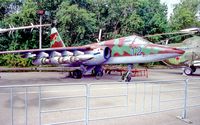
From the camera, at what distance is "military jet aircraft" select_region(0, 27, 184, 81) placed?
560 inches

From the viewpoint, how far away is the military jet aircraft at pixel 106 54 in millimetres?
14224

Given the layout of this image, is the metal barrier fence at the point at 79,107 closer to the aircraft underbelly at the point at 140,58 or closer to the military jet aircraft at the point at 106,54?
the aircraft underbelly at the point at 140,58

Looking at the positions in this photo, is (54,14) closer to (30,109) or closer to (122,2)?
(122,2)

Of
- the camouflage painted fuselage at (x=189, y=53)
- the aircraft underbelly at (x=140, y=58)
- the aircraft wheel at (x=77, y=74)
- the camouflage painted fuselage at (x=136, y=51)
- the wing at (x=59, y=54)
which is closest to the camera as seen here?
the camouflage painted fuselage at (x=136, y=51)

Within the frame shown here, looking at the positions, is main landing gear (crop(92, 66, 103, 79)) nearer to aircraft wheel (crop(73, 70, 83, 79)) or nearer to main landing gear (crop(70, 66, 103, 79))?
main landing gear (crop(70, 66, 103, 79))

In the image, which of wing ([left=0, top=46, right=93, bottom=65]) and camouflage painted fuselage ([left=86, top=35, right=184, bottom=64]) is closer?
camouflage painted fuselage ([left=86, top=35, right=184, bottom=64])

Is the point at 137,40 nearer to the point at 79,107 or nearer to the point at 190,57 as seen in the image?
the point at 190,57

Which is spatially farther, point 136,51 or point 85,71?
point 85,71

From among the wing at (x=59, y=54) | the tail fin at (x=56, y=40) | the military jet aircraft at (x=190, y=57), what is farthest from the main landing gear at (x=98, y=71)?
the military jet aircraft at (x=190, y=57)

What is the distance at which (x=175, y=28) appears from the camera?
37.0 metres

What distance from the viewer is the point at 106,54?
16734 mm

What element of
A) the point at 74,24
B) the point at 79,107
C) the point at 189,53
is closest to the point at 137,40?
the point at 189,53

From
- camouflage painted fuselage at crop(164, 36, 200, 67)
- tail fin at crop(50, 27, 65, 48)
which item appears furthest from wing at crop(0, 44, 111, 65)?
camouflage painted fuselage at crop(164, 36, 200, 67)

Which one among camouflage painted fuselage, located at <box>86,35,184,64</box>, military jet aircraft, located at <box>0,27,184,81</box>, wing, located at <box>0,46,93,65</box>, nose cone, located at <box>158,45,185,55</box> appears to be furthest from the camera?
wing, located at <box>0,46,93,65</box>
